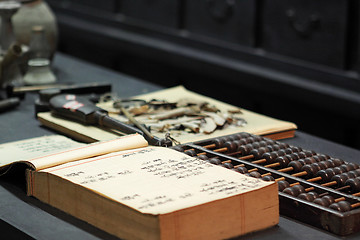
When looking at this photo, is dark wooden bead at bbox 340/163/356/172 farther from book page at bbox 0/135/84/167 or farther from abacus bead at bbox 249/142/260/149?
book page at bbox 0/135/84/167

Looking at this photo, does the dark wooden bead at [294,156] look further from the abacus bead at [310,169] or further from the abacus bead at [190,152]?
the abacus bead at [190,152]

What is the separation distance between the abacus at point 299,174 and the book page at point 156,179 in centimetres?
12

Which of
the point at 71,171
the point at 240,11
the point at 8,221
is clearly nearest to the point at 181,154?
the point at 71,171

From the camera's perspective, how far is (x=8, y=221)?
1582 millimetres

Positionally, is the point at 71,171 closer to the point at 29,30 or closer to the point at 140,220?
the point at 140,220

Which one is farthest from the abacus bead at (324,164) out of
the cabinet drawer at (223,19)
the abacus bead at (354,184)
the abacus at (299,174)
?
the cabinet drawer at (223,19)

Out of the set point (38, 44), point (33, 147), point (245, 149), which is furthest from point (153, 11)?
point (245, 149)

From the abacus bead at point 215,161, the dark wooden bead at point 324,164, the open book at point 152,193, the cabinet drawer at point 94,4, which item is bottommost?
the cabinet drawer at point 94,4

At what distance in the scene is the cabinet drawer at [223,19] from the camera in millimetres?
4160

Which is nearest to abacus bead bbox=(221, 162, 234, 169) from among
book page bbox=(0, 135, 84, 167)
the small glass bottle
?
book page bbox=(0, 135, 84, 167)

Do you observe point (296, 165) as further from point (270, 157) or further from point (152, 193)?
point (152, 193)

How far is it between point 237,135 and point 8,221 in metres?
0.75

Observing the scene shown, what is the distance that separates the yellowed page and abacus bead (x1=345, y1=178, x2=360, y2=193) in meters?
0.51

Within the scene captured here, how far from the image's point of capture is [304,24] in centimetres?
377
